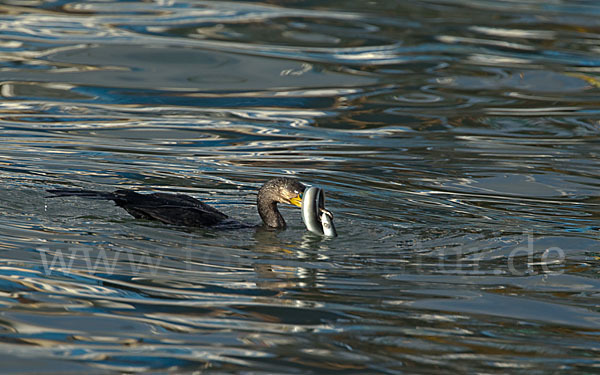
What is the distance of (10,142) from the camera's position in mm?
10594

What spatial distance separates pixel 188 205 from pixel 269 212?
64 cm

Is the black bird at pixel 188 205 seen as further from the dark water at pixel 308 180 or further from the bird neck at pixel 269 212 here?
the dark water at pixel 308 180

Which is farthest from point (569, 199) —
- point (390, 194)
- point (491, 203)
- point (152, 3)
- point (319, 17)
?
point (152, 3)

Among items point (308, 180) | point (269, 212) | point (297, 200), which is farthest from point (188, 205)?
point (308, 180)

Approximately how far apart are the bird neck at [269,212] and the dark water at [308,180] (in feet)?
0.34

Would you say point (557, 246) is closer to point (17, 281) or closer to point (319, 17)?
point (17, 281)

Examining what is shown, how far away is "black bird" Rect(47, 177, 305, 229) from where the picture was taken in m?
7.53

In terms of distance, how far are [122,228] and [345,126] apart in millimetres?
5307

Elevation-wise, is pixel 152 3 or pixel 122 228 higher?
pixel 152 3

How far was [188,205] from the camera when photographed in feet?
25.0

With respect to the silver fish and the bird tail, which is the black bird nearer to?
the bird tail

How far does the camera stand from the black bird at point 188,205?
7527 mm

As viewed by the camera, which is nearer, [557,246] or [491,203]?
[557,246]

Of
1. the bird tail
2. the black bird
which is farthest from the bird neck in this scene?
the bird tail
